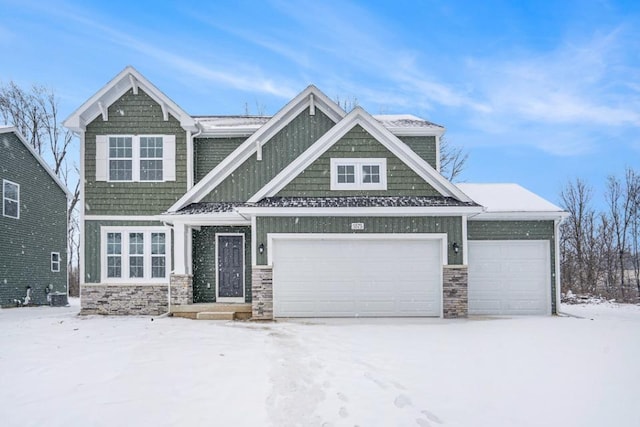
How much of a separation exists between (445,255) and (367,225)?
83.9 inches

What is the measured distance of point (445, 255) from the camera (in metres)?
13.2

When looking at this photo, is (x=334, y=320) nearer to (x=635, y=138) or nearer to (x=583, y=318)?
(x=583, y=318)

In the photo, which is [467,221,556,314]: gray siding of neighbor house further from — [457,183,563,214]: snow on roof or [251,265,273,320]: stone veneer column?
[251,265,273,320]: stone veneer column

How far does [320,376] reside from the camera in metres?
6.96

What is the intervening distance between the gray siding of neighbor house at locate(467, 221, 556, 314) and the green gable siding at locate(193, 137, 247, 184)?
24.7 ft

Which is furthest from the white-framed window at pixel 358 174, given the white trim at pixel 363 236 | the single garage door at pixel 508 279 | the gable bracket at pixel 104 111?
the gable bracket at pixel 104 111

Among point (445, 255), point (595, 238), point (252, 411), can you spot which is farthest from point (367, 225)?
point (595, 238)

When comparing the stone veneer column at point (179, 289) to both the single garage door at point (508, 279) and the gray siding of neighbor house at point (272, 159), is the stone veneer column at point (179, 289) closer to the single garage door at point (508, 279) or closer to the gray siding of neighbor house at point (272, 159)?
the gray siding of neighbor house at point (272, 159)

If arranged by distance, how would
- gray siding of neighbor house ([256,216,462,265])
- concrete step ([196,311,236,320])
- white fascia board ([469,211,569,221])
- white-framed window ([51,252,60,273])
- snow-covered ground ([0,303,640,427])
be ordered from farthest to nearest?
1. white-framed window ([51,252,60,273])
2. white fascia board ([469,211,569,221])
3. concrete step ([196,311,236,320])
4. gray siding of neighbor house ([256,216,462,265])
5. snow-covered ground ([0,303,640,427])

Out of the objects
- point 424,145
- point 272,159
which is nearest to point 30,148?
point 272,159

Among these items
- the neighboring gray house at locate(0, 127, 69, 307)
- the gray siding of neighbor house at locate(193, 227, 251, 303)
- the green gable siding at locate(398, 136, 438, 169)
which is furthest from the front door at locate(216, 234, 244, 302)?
the neighboring gray house at locate(0, 127, 69, 307)

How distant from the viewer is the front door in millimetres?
15305

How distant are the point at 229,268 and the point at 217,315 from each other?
7.02 ft

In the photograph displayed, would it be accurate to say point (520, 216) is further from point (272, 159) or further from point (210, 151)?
point (210, 151)
